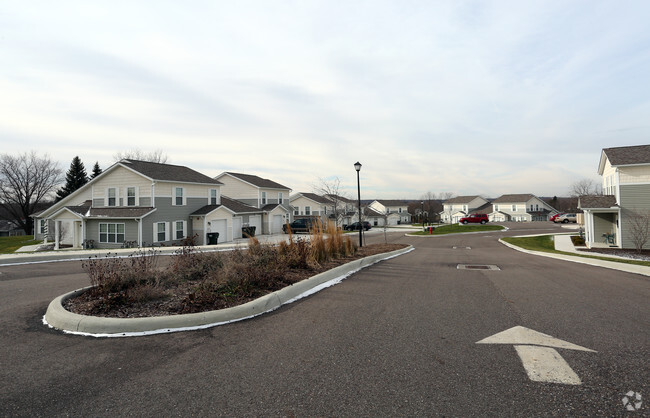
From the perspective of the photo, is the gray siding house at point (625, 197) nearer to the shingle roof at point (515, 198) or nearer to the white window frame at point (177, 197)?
the white window frame at point (177, 197)

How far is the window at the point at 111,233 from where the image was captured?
1005 inches

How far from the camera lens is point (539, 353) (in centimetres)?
412

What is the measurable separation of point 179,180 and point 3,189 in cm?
4331

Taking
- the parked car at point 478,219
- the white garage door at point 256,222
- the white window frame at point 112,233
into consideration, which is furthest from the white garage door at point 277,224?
the parked car at point 478,219

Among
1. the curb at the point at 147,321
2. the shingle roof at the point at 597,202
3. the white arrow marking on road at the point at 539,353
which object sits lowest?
the white arrow marking on road at the point at 539,353

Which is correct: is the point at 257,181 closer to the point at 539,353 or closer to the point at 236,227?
the point at 236,227

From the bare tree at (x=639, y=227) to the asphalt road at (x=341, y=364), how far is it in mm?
18413

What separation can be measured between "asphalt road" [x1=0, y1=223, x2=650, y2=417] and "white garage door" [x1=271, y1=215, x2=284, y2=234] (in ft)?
111

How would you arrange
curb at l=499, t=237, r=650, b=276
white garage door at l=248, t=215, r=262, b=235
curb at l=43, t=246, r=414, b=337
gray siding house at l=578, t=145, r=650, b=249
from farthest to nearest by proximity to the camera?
white garage door at l=248, t=215, r=262, b=235, gray siding house at l=578, t=145, r=650, b=249, curb at l=499, t=237, r=650, b=276, curb at l=43, t=246, r=414, b=337

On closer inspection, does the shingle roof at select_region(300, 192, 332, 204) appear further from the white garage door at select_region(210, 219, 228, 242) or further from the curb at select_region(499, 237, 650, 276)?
the curb at select_region(499, 237, 650, 276)

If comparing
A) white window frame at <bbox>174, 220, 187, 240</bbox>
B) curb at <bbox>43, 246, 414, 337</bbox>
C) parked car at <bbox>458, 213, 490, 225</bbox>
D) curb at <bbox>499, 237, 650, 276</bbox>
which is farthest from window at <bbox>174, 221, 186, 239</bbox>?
parked car at <bbox>458, 213, 490, 225</bbox>

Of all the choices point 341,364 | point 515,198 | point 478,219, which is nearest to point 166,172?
point 341,364

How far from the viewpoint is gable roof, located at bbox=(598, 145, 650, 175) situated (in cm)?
2111

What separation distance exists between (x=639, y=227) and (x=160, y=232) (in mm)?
33053
